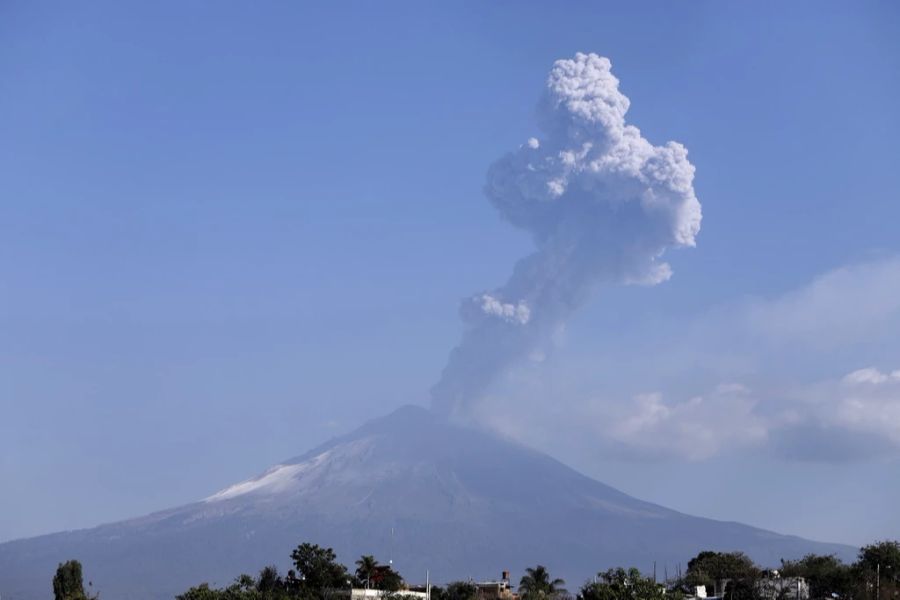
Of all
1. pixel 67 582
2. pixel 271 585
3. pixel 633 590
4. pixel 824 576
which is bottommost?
pixel 633 590

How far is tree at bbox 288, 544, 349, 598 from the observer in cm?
11950

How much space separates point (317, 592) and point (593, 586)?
24122 mm

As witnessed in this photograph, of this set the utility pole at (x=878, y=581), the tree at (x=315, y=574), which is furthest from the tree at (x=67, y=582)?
the utility pole at (x=878, y=581)

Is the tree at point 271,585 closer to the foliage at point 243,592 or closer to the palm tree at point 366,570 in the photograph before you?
the foliage at point 243,592

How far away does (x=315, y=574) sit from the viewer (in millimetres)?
120875

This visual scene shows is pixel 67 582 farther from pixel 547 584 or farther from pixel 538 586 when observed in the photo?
pixel 547 584

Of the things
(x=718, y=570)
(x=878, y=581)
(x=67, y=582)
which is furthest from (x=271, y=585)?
(x=878, y=581)

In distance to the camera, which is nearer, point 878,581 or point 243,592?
point 243,592

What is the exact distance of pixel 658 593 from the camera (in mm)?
96750

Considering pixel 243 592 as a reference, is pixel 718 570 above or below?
above

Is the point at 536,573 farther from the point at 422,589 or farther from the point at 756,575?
the point at 756,575

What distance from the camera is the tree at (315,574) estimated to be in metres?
120

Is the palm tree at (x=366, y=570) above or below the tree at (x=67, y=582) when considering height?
above

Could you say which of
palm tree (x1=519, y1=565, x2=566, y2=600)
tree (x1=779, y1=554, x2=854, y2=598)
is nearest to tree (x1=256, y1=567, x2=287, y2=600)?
palm tree (x1=519, y1=565, x2=566, y2=600)
